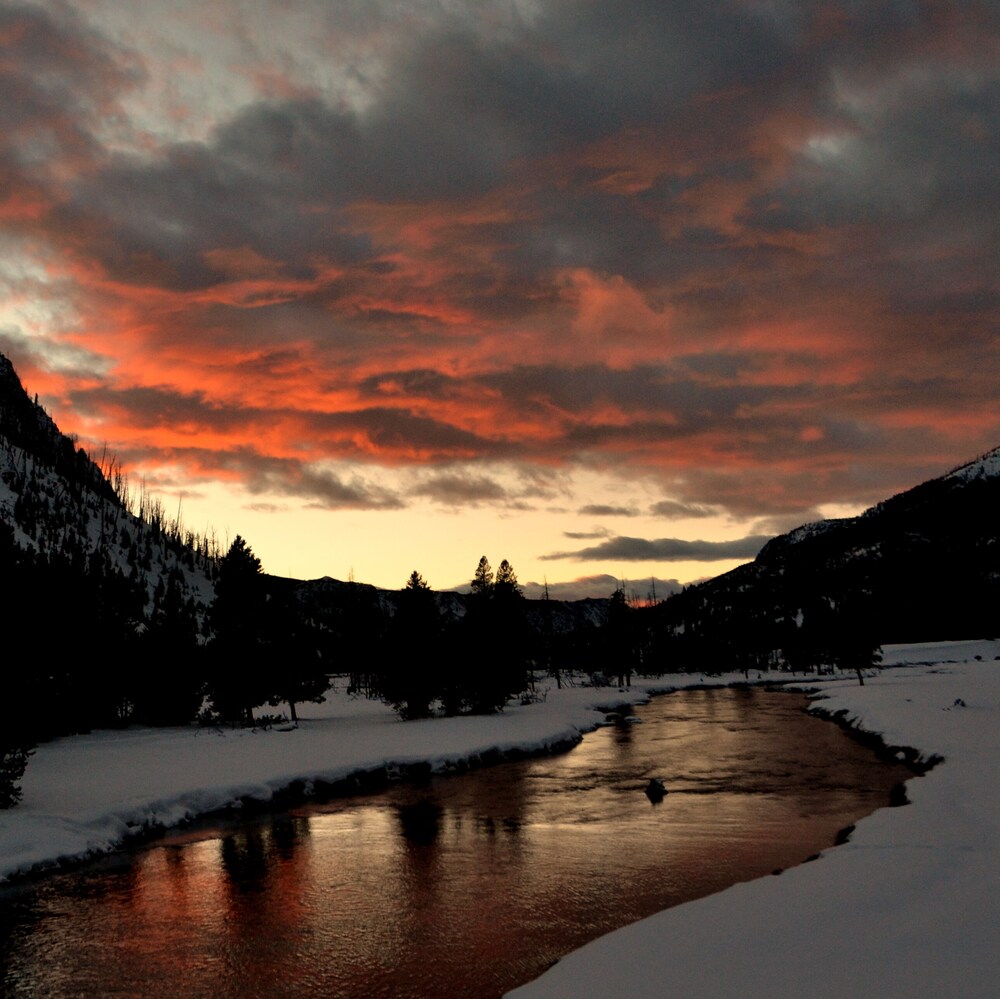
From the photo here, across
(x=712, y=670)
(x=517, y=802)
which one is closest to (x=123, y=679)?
(x=517, y=802)

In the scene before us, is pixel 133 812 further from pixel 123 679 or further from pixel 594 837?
pixel 123 679

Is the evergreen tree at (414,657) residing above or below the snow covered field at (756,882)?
above

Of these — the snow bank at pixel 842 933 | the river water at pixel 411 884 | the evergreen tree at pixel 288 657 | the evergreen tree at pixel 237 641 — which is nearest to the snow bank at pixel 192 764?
the river water at pixel 411 884

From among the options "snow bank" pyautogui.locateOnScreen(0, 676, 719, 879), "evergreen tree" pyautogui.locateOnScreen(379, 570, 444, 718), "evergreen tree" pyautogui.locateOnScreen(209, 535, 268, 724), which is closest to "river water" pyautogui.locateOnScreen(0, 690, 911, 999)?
"snow bank" pyautogui.locateOnScreen(0, 676, 719, 879)

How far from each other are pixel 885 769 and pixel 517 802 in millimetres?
16432

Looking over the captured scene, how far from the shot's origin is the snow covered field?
468 inches

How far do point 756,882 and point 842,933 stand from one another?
156 inches

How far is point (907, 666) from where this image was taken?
138m

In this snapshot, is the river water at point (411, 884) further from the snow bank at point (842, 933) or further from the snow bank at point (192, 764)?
the snow bank at point (192, 764)

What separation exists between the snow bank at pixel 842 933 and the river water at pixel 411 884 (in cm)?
157

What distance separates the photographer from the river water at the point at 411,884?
559 inches

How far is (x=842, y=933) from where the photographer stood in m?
13.4

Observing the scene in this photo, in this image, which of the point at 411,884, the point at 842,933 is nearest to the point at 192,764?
the point at 411,884

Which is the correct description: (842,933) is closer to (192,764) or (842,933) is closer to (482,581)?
(192,764)
